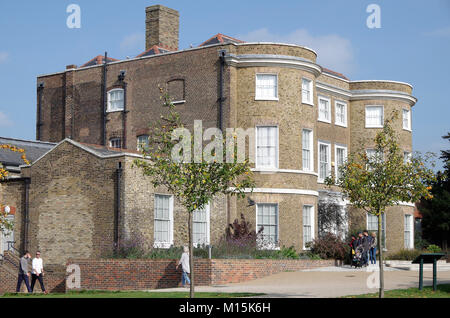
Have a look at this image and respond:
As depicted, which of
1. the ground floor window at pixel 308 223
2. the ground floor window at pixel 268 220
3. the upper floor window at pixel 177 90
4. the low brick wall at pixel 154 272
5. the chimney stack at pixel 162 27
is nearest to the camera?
the low brick wall at pixel 154 272

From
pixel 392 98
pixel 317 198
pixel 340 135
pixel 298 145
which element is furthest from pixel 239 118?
pixel 392 98

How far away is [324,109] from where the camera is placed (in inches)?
1662

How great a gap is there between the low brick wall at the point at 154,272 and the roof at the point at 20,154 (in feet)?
28.4

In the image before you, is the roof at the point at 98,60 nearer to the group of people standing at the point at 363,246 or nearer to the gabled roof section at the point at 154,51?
the gabled roof section at the point at 154,51

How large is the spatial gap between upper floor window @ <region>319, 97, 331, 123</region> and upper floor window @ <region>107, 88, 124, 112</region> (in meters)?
10.8

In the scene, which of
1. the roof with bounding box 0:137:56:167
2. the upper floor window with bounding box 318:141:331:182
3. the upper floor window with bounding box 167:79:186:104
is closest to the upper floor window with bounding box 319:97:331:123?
the upper floor window with bounding box 318:141:331:182

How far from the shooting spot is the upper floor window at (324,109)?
137ft

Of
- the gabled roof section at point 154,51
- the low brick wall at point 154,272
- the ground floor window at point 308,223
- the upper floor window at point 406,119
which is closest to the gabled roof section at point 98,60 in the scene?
the gabled roof section at point 154,51

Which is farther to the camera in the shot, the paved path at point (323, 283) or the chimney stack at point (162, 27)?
the chimney stack at point (162, 27)

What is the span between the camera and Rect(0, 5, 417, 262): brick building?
31484mm

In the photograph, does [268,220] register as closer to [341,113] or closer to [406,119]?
[341,113]

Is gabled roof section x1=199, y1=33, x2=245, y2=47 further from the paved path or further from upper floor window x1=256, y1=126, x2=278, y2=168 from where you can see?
the paved path
